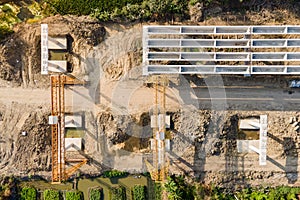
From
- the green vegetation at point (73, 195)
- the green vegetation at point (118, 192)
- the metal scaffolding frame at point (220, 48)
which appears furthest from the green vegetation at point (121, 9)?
the green vegetation at point (73, 195)

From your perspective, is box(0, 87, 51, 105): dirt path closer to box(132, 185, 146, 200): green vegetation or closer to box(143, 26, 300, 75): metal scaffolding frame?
box(143, 26, 300, 75): metal scaffolding frame

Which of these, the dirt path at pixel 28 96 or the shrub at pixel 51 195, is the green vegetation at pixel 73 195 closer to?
the shrub at pixel 51 195

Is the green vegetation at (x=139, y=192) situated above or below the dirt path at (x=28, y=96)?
below

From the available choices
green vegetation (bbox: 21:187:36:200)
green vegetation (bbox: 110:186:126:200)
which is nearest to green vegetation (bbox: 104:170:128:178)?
green vegetation (bbox: 110:186:126:200)

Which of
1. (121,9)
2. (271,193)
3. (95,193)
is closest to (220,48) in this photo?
(121,9)

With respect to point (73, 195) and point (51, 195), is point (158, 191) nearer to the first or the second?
point (73, 195)

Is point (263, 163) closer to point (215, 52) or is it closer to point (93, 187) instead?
point (215, 52)
